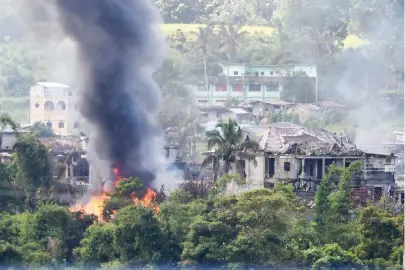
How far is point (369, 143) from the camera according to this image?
79.9m

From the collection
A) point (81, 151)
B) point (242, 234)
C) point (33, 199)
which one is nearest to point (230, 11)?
point (81, 151)

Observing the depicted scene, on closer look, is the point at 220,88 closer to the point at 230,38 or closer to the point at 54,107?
the point at 230,38

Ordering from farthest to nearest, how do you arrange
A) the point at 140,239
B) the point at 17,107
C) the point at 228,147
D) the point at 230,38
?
the point at 230,38 < the point at 17,107 < the point at 228,147 < the point at 140,239

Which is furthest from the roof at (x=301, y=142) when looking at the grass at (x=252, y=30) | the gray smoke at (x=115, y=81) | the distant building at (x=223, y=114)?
the grass at (x=252, y=30)

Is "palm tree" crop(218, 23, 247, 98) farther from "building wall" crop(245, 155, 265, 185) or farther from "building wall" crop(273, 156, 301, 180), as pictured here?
"building wall" crop(273, 156, 301, 180)

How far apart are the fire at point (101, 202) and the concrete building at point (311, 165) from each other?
5.65m

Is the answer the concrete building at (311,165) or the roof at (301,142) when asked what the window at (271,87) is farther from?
the concrete building at (311,165)

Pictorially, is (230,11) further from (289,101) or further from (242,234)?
(242,234)

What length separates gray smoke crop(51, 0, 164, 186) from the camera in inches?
2338

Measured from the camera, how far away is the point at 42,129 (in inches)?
3219

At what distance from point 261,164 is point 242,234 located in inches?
671

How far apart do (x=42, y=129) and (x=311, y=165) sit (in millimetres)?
23311

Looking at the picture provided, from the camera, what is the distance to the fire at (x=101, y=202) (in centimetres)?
5244

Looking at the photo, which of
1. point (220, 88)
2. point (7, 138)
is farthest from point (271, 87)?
point (7, 138)
